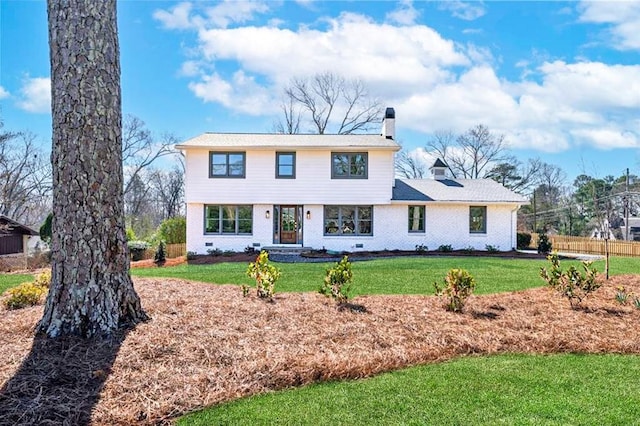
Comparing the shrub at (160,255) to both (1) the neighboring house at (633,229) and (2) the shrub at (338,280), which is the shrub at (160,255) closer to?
(2) the shrub at (338,280)

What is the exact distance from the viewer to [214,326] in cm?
498

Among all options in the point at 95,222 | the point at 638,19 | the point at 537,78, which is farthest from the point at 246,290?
the point at 537,78

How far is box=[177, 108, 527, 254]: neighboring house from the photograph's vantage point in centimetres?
1956

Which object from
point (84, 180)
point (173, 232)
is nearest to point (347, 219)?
point (173, 232)

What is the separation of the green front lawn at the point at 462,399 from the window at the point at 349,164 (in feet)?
51.3

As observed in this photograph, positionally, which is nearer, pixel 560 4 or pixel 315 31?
pixel 560 4

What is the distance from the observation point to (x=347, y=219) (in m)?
20.1

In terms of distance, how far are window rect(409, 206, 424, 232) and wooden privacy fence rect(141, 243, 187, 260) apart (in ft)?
34.9

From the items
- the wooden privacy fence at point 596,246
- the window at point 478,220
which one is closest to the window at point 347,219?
the window at point 478,220

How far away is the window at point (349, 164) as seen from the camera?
65.0 feet

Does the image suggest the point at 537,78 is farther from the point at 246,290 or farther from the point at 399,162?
the point at 399,162

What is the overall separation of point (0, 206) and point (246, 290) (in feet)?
86.8

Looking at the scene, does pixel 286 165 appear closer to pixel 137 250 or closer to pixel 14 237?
pixel 137 250

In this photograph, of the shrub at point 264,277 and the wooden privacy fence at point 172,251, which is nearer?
the shrub at point 264,277
